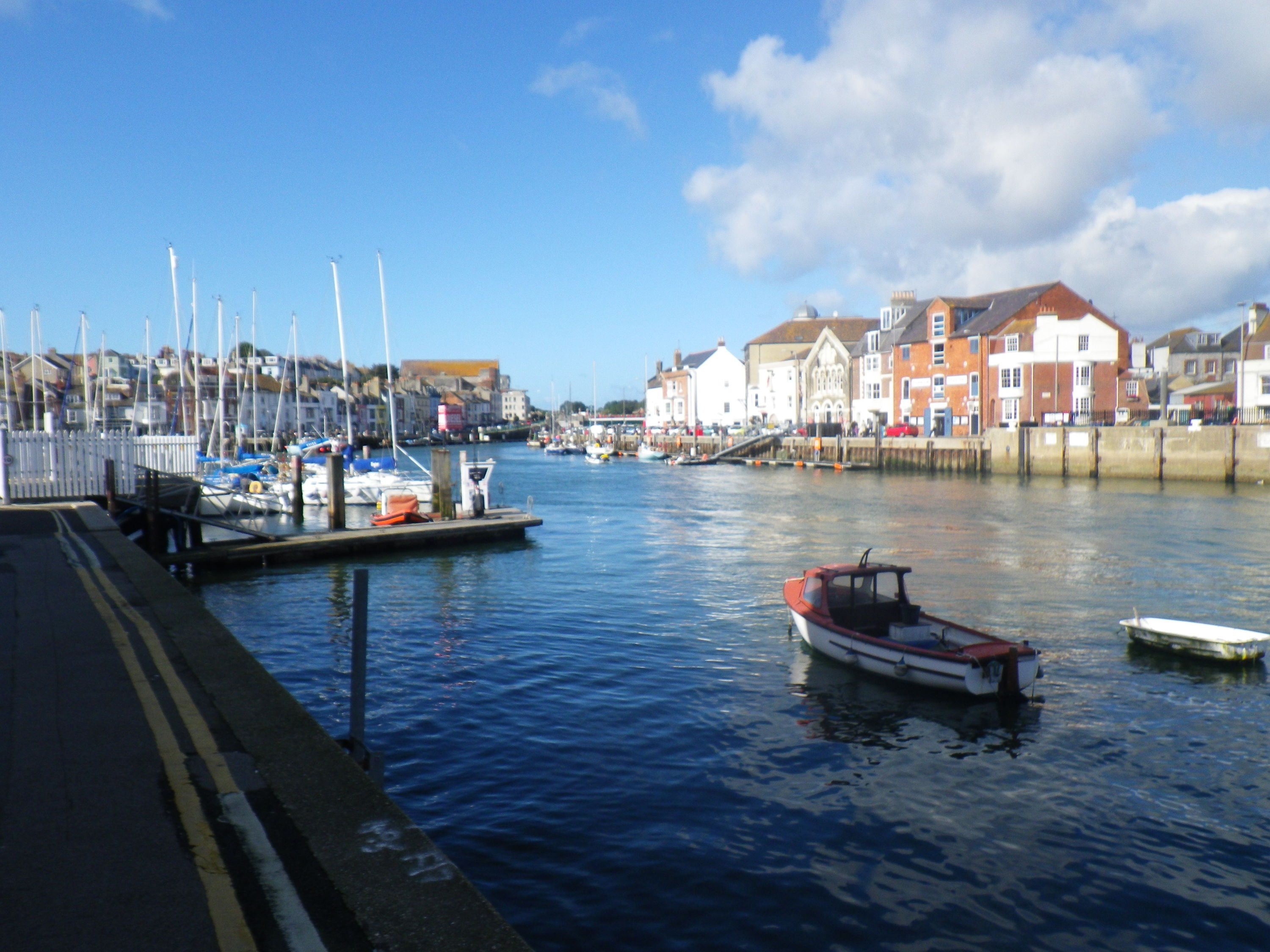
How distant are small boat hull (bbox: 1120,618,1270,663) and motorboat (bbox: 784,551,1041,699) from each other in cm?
402

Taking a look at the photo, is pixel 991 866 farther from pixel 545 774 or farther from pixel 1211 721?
pixel 1211 721

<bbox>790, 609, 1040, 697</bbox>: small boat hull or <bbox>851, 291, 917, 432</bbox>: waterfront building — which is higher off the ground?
<bbox>851, 291, 917, 432</bbox>: waterfront building

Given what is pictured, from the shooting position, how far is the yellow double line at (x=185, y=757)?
508 cm

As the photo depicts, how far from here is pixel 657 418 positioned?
16338 cm

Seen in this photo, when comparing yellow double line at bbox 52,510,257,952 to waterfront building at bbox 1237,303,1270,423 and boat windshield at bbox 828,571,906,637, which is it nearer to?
boat windshield at bbox 828,571,906,637

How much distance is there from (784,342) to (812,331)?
463 cm

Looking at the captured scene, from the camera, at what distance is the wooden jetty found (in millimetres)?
28062

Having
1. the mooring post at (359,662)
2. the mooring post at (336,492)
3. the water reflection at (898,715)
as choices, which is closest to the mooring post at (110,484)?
the mooring post at (336,492)

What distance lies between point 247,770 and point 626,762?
22.4 feet

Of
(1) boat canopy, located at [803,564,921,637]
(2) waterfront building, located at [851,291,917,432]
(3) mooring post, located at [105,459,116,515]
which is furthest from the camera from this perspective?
(2) waterfront building, located at [851,291,917,432]

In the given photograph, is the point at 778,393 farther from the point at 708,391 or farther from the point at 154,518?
the point at 154,518

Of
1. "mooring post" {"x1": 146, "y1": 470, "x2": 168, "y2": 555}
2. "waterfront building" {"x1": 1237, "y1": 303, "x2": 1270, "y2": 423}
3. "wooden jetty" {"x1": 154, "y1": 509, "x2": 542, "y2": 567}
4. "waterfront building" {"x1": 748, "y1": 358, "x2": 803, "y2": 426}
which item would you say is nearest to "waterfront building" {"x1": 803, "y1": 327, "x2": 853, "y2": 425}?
"waterfront building" {"x1": 748, "y1": 358, "x2": 803, "y2": 426}

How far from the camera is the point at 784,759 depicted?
13148 millimetres

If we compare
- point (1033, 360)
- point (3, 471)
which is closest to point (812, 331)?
point (1033, 360)
